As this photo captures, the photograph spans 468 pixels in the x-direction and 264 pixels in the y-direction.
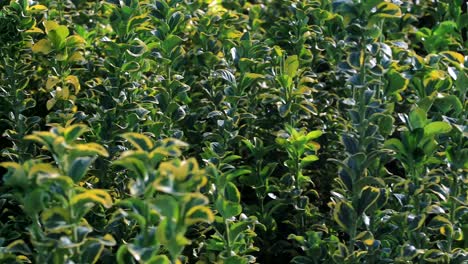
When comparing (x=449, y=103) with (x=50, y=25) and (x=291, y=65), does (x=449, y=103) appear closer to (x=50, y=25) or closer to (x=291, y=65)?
(x=291, y=65)

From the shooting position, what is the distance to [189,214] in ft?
6.45

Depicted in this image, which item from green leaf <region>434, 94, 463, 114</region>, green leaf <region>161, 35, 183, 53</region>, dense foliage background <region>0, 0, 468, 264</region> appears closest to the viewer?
dense foliage background <region>0, 0, 468, 264</region>

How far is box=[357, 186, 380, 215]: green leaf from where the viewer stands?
257cm

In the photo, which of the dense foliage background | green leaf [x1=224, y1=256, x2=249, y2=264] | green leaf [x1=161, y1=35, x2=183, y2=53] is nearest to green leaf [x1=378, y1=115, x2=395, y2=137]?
the dense foliage background

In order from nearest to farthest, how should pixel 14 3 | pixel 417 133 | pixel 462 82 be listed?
pixel 417 133 → pixel 462 82 → pixel 14 3

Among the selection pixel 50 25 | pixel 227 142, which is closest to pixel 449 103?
pixel 227 142

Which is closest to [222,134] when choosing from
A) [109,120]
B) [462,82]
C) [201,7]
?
[109,120]

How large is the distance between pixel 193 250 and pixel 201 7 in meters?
1.69

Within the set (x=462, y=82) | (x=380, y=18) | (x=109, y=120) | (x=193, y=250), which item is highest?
(x=380, y=18)

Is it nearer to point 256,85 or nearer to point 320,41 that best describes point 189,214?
point 256,85

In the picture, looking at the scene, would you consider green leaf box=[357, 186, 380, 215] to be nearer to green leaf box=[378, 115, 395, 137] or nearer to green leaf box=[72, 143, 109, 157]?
green leaf box=[378, 115, 395, 137]

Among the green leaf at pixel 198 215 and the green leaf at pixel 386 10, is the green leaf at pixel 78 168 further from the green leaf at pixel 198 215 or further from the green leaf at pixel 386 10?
the green leaf at pixel 386 10

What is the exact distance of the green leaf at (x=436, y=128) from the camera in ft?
8.46

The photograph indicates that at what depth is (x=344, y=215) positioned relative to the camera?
2.59 m
